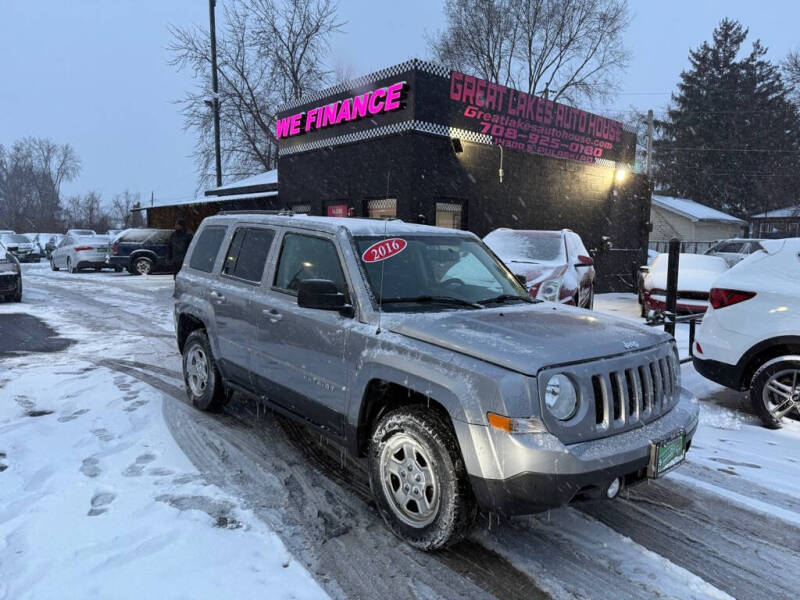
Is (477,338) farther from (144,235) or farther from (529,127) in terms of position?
(144,235)

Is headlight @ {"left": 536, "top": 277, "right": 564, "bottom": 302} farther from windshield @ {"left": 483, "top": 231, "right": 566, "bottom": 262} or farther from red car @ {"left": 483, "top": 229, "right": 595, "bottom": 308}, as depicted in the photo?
windshield @ {"left": 483, "top": 231, "right": 566, "bottom": 262}

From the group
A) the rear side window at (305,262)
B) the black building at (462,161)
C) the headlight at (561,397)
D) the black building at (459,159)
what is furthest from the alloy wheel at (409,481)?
the black building at (459,159)

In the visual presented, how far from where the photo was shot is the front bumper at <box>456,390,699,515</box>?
2.52m

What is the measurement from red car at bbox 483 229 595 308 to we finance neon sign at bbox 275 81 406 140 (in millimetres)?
4522

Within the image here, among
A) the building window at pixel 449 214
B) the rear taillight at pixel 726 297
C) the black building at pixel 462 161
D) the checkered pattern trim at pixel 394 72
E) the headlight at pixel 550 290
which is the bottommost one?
the headlight at pixel 550 290

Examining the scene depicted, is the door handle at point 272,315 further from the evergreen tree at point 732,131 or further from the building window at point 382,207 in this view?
the evergreen tree at point 732,131

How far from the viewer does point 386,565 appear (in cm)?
286

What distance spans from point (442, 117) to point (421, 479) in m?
11.6

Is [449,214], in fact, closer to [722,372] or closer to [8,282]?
[722,372]

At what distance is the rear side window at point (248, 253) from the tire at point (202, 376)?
2.65 ft

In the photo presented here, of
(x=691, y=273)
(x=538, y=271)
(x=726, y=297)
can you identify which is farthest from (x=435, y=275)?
(x=691, y=273)

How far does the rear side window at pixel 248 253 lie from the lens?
439cm

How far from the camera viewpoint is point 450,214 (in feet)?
45.5

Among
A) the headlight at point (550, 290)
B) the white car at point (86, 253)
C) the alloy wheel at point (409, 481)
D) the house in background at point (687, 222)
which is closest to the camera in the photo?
the alloy wheel at point (409, 481)
